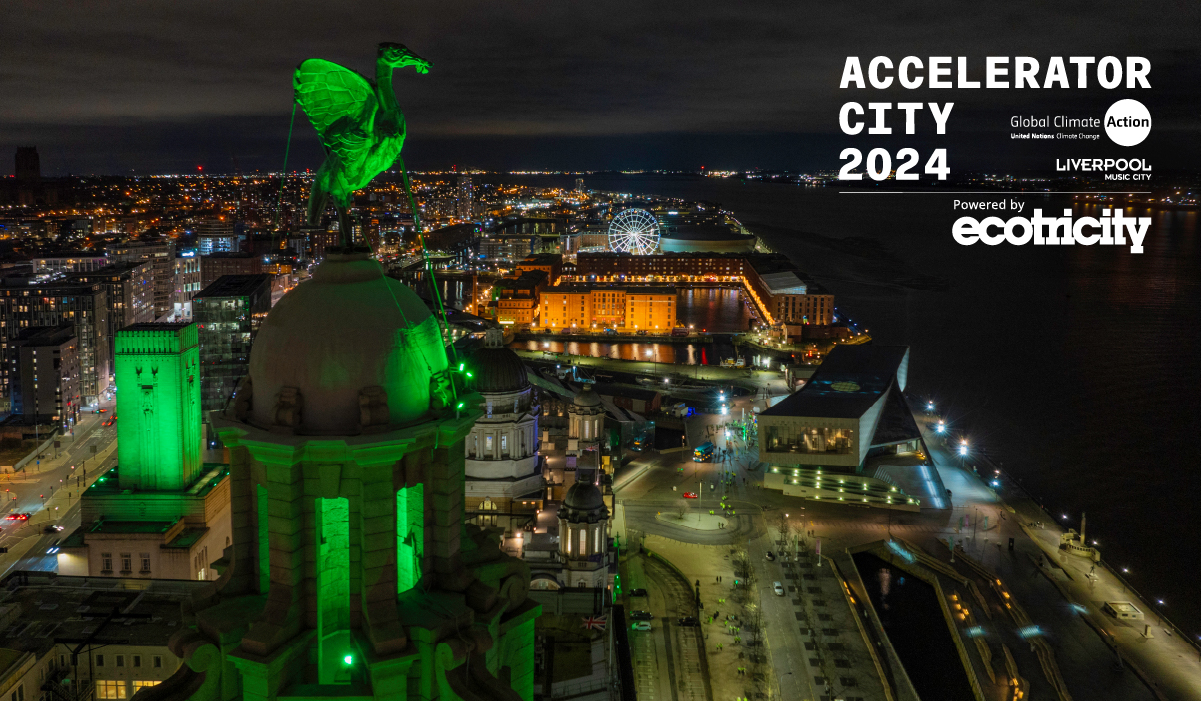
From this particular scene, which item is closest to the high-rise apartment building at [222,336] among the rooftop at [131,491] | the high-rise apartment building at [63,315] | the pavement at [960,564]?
the high-rise apartment building at [63,315]

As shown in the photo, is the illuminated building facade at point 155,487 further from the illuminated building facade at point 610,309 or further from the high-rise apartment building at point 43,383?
the illuminated building facade at point 610,309

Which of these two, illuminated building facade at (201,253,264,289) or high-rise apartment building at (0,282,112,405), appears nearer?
high-rise apartment building at (0,282,112,405)

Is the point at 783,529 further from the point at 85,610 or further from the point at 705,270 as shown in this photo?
the point at 705,270

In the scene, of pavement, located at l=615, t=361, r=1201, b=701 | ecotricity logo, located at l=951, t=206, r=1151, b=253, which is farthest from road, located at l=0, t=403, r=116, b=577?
ecotricity logo, located at l=951, t=206, r=1151, b=253

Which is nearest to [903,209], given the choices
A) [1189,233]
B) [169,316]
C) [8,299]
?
[1189,233]

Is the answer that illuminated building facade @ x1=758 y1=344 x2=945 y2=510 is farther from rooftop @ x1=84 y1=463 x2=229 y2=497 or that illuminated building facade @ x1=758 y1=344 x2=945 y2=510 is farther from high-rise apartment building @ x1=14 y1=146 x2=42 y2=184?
high-rise apartment building @ x1=14 y1=146 x2=42 y2=184

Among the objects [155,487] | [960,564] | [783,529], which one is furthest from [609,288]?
[155,487]
